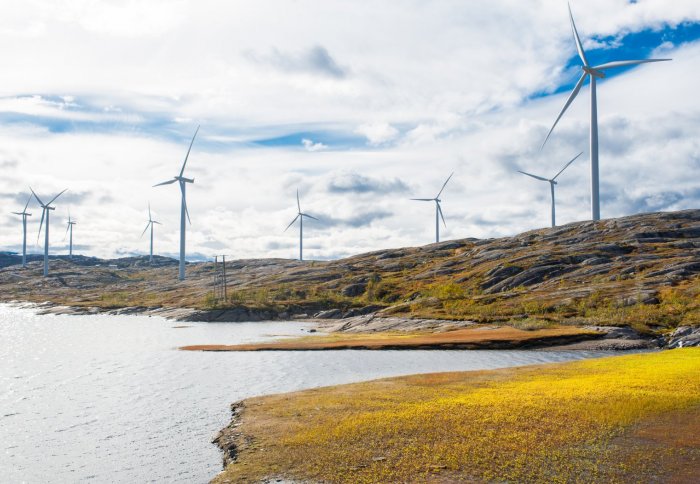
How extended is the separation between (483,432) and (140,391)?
3041 centimetres

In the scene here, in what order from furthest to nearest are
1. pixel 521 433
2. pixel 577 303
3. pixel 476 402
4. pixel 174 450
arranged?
pixel 577 303, pixel 476 402, pixel 174 450, pixel 521 433

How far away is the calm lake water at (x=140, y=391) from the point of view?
85.7 feet

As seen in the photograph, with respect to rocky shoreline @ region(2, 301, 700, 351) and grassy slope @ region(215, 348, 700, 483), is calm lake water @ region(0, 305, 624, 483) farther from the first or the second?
rocky shoreline @ region(2, 301, 700, 351)

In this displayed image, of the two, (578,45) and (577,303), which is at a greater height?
(578,45)

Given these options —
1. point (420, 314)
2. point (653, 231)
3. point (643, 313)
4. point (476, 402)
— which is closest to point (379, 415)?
point (476, 402)

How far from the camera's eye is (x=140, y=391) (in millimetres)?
45156

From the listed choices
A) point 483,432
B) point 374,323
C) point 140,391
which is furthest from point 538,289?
point 483,432

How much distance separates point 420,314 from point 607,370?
67814 millimetres

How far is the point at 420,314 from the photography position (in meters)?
110

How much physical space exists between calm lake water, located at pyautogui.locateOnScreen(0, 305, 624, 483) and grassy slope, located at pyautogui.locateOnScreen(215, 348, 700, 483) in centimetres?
Result: 393

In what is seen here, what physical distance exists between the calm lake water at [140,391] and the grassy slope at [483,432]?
393 cm

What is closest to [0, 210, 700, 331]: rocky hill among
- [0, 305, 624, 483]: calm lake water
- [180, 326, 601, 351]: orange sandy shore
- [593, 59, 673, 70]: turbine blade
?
[180, 326, 601, 351]: orange sandy shore

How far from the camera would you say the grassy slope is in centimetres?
2064

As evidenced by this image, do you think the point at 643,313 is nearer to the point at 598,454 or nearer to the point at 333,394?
the point at 333,394
